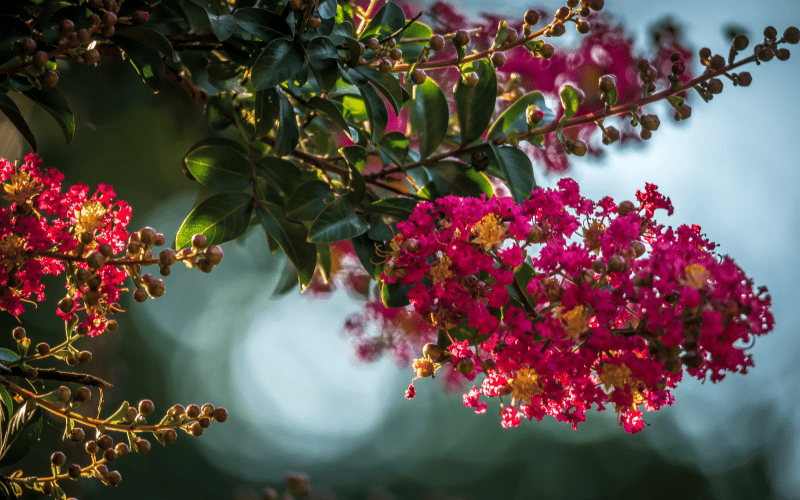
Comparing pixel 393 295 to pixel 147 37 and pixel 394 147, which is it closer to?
pixel 394 147

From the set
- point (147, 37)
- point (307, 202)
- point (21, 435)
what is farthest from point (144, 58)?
point (21, 435)

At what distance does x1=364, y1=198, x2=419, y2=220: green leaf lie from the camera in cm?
83

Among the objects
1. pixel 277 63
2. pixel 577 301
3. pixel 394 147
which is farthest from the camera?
pixel 394 147

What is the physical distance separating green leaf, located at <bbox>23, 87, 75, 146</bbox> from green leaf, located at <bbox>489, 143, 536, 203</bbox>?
0.57 metres

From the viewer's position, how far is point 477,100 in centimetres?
91

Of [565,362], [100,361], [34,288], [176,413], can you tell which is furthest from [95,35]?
[100,361]

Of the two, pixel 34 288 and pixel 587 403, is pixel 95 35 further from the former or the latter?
pixel 587 403

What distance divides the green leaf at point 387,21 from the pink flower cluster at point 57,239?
46 centimetres

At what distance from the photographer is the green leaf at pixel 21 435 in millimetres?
743

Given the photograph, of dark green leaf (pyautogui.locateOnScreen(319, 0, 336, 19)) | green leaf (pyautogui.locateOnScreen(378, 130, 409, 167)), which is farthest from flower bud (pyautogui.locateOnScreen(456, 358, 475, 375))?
dark green leaf (pyautogui.locateOnScreen(319, 0, 336, 19))

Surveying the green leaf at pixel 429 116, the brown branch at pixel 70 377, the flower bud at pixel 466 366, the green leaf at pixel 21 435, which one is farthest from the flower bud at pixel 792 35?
the green leaf at pixel 21 435

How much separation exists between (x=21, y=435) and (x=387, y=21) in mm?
760

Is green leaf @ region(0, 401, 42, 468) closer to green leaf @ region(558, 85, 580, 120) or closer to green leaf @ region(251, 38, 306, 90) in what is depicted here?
green leaf @ region(251, 38, 306, 90)

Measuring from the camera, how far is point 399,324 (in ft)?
4.61
